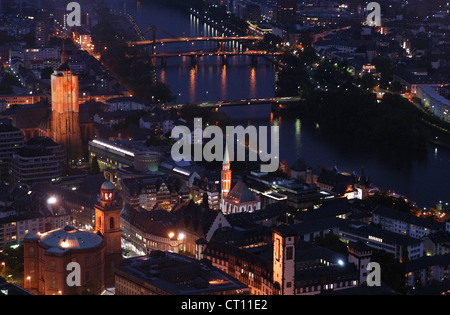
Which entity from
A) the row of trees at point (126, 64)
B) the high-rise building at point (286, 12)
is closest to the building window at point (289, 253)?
the row of trees at point (126, 64)

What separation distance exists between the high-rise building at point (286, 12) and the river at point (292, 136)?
10.0 ft

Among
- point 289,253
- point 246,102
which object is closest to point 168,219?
point 289,253

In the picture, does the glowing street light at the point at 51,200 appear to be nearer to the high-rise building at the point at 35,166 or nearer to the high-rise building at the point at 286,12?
the high-rise building at the point at 35,166

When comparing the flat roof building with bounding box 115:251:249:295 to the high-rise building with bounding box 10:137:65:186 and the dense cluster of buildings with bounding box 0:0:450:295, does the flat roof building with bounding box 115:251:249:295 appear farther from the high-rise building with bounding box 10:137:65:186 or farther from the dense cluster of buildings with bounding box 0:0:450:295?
the high-rise building with bounding box 10:137:65:186

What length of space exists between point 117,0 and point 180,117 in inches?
846

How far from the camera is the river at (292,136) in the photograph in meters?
15.0

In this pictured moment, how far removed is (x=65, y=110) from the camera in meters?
16.0

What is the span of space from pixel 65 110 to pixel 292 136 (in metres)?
3.99

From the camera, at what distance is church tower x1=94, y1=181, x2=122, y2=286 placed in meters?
10.2

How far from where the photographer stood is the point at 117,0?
39188 millimetres

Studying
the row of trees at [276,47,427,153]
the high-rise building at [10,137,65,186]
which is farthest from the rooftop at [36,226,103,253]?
the row of trees at [276,47,427,153]

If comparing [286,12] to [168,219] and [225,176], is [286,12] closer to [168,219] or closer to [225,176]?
[225,176]

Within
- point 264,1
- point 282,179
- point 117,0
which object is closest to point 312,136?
point 282,179
